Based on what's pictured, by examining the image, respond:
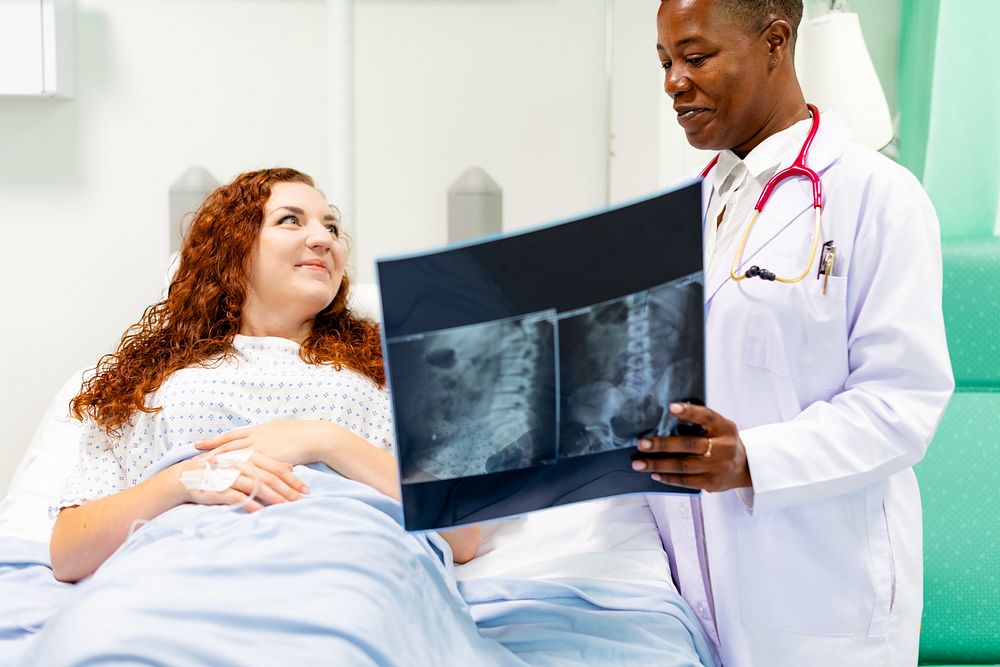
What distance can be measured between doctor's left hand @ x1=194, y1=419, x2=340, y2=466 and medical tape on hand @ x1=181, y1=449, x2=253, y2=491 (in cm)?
5

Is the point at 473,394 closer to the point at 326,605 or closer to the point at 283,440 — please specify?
the point at 326,605

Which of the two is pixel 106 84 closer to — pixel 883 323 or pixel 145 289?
pixel 145 289

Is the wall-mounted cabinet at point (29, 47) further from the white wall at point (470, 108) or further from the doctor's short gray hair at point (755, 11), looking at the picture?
the doctor's short gray hair at point (755, 11)

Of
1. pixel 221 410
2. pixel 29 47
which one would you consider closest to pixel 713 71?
pixel 221 410

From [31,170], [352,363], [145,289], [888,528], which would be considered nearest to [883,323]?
[888,528]

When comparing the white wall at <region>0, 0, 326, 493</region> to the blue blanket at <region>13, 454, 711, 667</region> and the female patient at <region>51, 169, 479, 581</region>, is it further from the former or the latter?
the blue blanket at <region>13, 454, 711, 667</region>

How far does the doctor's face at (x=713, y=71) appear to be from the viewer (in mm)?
1325

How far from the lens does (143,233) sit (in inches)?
102

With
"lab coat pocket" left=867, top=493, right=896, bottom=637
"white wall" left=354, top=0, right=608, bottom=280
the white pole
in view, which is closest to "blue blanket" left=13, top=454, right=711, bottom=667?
"lab coat pocket" left=867, top=493, right=896, bottom=637

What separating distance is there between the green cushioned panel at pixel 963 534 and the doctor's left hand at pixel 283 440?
121 centimetres

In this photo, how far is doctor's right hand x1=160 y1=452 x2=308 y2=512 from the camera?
1.38 m

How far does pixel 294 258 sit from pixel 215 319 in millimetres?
198

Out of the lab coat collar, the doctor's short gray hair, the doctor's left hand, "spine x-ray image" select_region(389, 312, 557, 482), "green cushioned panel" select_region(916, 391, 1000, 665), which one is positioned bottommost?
"green cushioned panel" select_region(916, 391, 1000, 665)

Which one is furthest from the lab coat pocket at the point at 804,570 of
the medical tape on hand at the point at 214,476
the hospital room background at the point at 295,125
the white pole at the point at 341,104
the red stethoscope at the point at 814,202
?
the white pole at the point at 341,104
